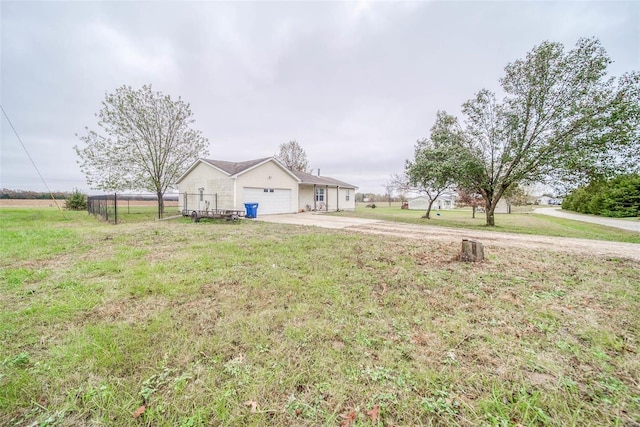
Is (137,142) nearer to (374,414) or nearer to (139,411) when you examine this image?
(139,411)

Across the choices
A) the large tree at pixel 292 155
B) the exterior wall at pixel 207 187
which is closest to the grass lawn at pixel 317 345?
the exterior wall at pixel 207 187

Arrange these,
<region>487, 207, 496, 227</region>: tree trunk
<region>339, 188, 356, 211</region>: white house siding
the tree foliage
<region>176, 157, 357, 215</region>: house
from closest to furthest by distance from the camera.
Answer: <region>487, 207, 496, 227</region>: tree trunk
<region>176, 157, 357, 215</region>: house
the tree foliage
<region>339, 188, 356, 211</region>: white house siding

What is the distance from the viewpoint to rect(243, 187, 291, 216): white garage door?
55.8 ft

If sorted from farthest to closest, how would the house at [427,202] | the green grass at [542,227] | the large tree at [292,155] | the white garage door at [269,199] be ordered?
the house at [427,202]
the large tree at [292,155]
the white garage door at [269,199]
the green grass at [542,227]

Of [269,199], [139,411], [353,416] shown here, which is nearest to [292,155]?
[269,199]

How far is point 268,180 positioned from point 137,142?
954 cm

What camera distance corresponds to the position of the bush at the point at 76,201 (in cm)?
2362

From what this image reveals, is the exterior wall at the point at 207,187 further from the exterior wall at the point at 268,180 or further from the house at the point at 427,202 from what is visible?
the house at the point at 427,202

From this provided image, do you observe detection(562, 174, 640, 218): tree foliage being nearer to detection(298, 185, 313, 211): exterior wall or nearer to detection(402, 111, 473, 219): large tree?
detection(402, 111, 473, 219): large tree

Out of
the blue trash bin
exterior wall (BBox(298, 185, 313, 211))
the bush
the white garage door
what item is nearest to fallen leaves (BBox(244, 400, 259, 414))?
the blue trash bin

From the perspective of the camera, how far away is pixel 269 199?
59.7ft

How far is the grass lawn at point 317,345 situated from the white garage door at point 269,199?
1212cm

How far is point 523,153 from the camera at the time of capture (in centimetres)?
1217

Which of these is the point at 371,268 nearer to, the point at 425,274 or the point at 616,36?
the point at 425,274
